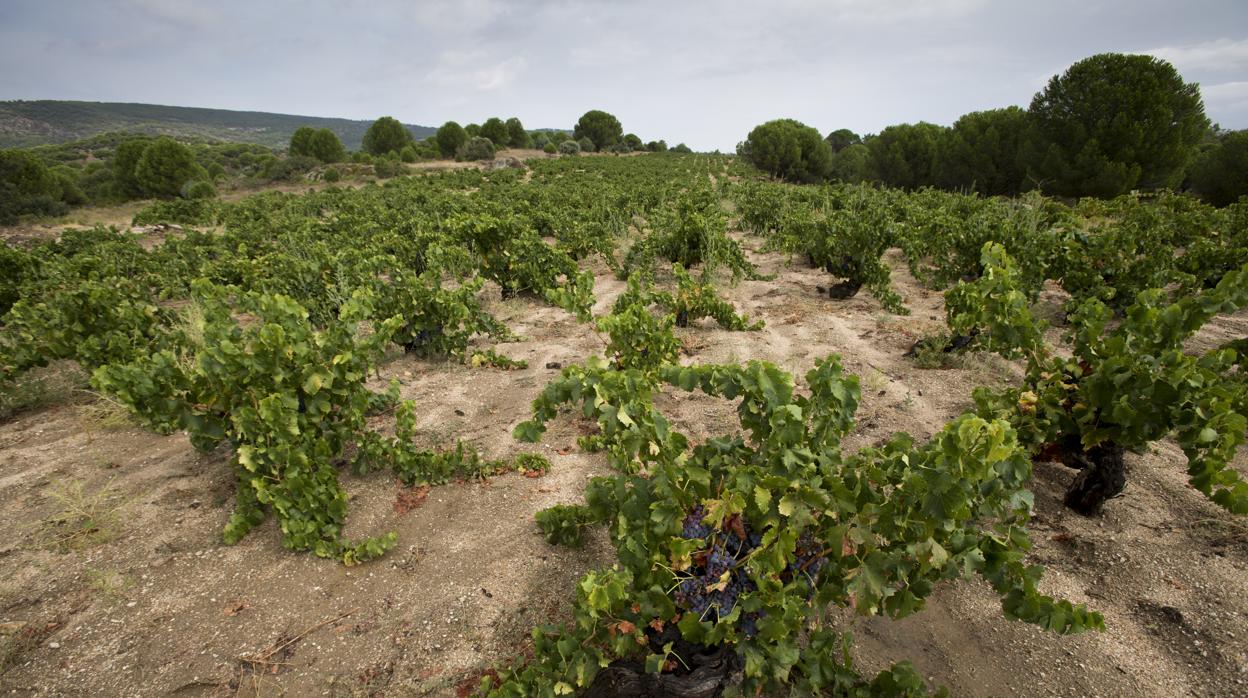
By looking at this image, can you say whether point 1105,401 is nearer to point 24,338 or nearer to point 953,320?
point 953,320

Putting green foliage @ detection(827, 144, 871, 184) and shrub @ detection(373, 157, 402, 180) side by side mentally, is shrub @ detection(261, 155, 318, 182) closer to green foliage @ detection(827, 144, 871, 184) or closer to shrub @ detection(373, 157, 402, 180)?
shrub @ detection(373, 157, 402, 180)

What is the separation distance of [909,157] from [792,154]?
11.9m

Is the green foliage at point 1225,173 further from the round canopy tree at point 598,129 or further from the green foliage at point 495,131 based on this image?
the round canopy tree at point 598,129

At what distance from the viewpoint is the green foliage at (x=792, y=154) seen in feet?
154

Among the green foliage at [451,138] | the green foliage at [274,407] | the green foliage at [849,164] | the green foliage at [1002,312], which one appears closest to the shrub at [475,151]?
the green foliage at [451,138]

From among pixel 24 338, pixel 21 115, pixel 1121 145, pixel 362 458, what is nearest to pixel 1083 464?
pixel 362 458

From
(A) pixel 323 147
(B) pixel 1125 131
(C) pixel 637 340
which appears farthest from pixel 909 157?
(A) pixel 323 147

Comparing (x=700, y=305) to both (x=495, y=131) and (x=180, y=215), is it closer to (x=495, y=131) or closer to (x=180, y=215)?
(x=180, y=215)

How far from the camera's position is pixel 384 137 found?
56.5 metres

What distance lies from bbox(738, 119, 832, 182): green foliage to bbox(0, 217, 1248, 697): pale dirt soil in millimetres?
47307

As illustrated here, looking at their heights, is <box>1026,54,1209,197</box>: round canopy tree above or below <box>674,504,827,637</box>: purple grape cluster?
above

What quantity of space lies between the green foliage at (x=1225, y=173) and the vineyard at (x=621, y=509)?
24571 mm

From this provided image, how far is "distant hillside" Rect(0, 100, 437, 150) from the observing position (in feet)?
346

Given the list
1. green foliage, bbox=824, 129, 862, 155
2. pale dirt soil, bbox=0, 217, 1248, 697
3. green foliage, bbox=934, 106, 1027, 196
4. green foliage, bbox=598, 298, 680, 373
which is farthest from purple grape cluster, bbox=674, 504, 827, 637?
green foliage, bbox=824, 129, 862, 155
